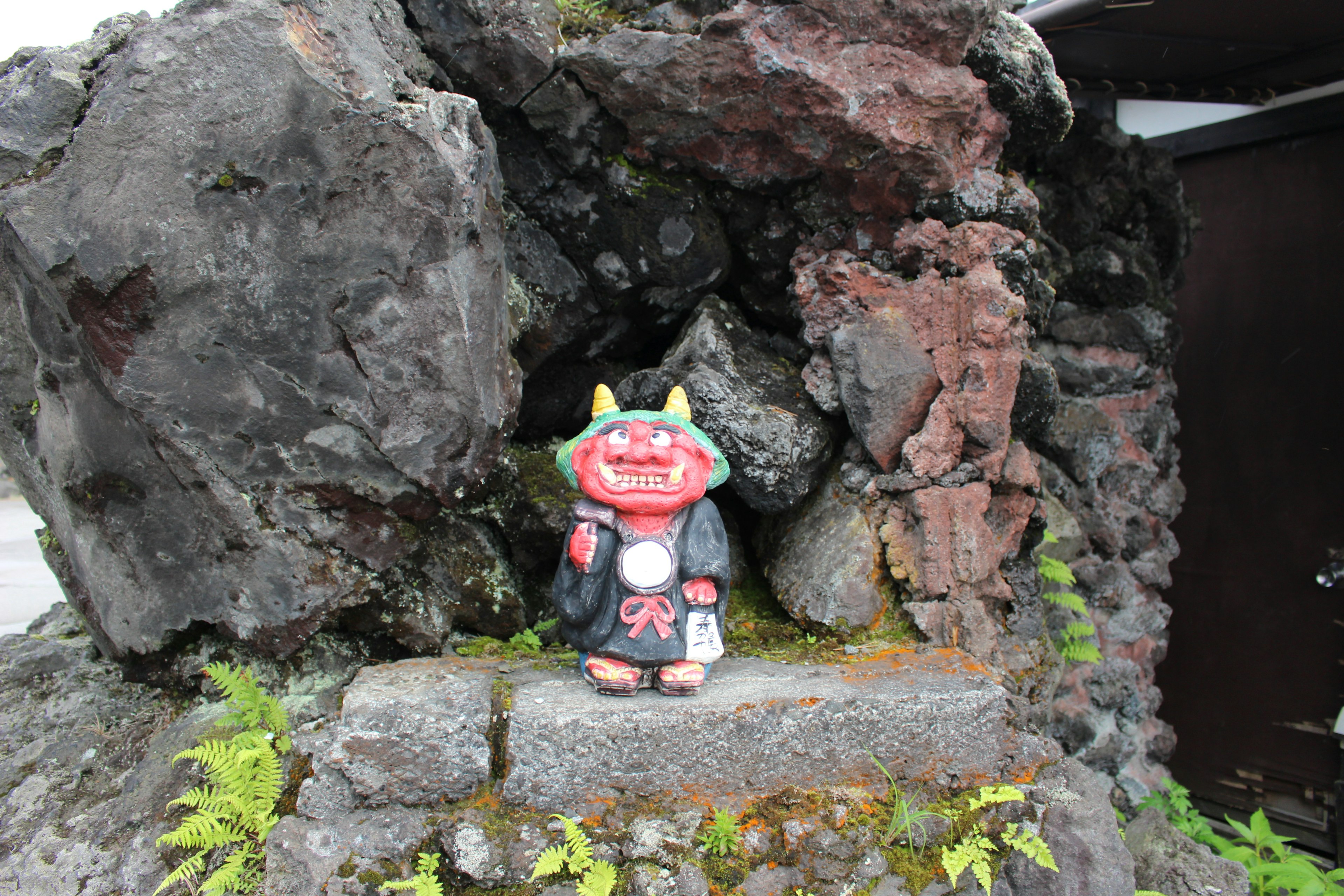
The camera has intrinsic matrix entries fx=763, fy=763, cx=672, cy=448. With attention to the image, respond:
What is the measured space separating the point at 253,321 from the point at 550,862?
2.42m

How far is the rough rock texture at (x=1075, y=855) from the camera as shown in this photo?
3162 millimetres

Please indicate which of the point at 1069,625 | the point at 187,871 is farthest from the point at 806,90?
the point at 187,871

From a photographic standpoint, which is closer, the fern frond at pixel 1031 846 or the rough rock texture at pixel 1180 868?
the fern frond at pixel 1031 846

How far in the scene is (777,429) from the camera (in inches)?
160

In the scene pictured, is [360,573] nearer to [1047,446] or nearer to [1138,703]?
[1047,446]

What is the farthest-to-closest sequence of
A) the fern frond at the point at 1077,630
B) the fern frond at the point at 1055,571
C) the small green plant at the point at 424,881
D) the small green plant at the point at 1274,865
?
the fern frond at the point at 1077,630 < the fern frond at the point at 1055,571 < the small green plant at the point at 1274,865 < the small green plant at the point at 424,881

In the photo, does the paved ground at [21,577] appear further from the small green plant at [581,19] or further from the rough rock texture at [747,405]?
the small green plant at [581,19]

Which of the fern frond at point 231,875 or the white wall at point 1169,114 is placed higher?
the white wall at point 1169,114

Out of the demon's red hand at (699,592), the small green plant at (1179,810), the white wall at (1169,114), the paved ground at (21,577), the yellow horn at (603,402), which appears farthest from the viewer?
the white wall at (1169,114)

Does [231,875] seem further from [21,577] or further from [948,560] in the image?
[21,577]

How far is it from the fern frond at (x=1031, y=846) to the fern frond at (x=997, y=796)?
108mm

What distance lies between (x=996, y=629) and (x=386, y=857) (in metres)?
3.12

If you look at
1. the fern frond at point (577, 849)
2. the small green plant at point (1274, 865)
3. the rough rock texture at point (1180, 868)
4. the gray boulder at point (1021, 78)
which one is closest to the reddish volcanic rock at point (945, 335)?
the gray boulder at point (1021, 78)

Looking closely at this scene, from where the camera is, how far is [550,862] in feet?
9.37
